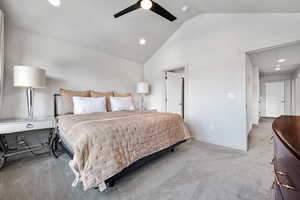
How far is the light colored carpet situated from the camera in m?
1.48

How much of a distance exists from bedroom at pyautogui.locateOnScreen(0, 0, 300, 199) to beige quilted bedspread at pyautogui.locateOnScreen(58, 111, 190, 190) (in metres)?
0.32

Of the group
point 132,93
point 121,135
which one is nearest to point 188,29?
point 132,93

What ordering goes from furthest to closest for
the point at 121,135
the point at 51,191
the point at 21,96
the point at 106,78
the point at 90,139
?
the point at 106,78, the point at 21,96, the point at 121,135, the point at 51,191, the point at 90,139

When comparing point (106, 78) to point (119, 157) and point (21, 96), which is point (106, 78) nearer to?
point (21, 96)

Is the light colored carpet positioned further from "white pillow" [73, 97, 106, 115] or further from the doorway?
the doorway

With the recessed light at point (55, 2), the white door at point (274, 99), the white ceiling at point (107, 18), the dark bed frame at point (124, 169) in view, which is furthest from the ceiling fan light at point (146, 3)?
the white door at point (274, 99)

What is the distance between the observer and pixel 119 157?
5.17ft

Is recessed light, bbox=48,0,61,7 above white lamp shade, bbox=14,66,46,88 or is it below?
above

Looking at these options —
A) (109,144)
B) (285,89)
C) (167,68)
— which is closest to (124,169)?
(109,144)

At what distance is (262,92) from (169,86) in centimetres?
684

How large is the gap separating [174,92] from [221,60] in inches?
64.5

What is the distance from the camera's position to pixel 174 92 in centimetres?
428

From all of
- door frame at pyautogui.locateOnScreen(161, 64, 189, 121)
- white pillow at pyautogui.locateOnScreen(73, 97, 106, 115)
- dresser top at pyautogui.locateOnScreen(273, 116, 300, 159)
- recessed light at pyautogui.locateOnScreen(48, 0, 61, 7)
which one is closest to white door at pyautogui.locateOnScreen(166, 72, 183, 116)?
door frame at pyautogui.locateOnScreen(161, 64, 189, 121)

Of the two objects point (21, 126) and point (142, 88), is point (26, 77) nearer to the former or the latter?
point (21, 126)
